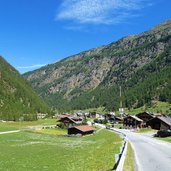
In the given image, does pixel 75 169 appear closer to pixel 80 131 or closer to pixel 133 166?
pixel 133 166

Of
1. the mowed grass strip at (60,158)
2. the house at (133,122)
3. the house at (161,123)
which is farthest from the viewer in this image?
the house at (133,122)

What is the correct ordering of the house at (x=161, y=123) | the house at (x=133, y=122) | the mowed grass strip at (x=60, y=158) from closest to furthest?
the mowed grass strip at (x=60, y=158), the house at (x=161, y=123), the house at (x=133, y=122)

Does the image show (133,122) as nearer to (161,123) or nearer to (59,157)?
(161,123)

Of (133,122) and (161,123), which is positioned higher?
(133,122)

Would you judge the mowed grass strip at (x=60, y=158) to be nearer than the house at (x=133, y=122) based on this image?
Yes

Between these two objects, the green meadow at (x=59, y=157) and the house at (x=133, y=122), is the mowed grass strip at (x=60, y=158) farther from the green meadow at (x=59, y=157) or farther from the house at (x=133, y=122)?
the house at (x=133, y=122)

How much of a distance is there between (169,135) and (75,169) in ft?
200

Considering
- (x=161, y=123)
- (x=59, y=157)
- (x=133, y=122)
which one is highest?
(x=133, y=122)

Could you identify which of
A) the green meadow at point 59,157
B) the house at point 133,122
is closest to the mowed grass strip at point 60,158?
the green meadow at point 59,157

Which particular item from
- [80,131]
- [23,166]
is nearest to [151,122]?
[80,131]

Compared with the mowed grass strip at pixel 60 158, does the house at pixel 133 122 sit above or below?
above

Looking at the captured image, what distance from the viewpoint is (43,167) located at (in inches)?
1543

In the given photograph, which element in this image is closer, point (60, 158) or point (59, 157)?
point (60, 158)

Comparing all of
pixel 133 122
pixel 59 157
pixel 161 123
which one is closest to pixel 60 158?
pixel 59 157
